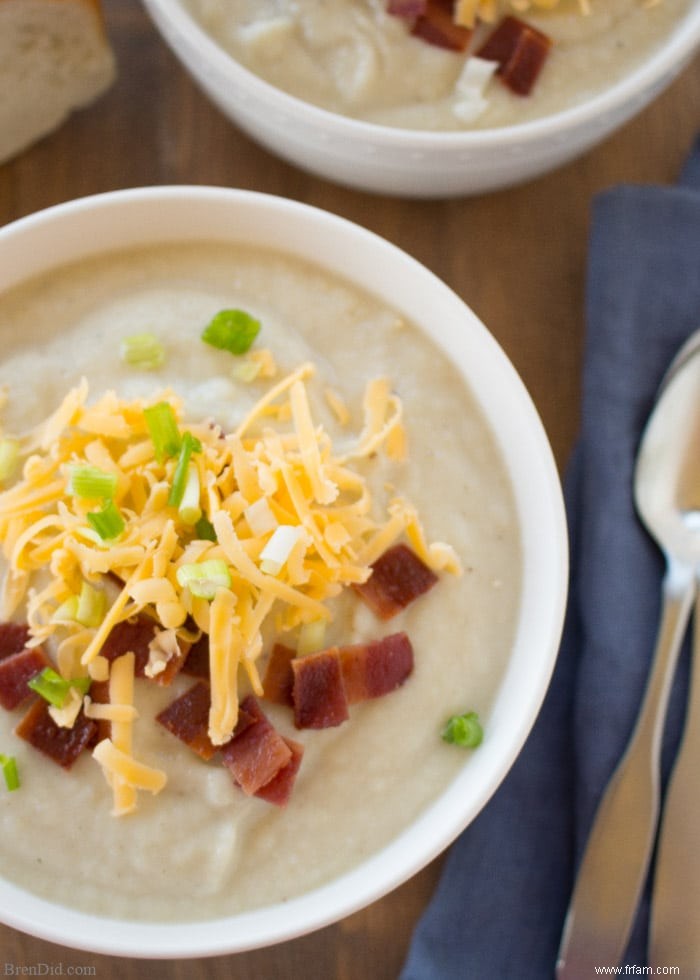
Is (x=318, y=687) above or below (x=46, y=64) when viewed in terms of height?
below

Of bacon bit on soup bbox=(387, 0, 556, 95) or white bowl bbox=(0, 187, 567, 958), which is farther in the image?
bacon bit on soup bbox=(387, 0, 556, 95)

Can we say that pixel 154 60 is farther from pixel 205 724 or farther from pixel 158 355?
pixel 205 724

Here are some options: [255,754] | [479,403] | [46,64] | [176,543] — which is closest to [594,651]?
[479,403]

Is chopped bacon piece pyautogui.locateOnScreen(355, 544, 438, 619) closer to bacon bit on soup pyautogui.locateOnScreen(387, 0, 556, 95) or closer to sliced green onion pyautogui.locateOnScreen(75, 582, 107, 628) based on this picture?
sliced green onion pyautogui.locateOnScreen(75, 582, 107, 628)

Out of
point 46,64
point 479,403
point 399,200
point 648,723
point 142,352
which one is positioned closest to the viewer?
point 142,352

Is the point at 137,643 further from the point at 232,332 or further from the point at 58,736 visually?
the point at 232,332

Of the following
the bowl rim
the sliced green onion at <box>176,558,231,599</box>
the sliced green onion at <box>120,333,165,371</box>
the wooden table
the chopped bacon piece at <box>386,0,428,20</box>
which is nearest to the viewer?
the sliced green onion at <box>176,558,231,599</box>

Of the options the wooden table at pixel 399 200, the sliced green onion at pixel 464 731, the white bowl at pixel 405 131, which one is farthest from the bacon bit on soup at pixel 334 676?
the white bowl at pixel 405 131

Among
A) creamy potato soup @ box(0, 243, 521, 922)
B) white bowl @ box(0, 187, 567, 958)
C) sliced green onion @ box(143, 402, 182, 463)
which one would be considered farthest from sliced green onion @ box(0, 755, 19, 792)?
sliced green onion @ box(143, 402, 182, 463)
